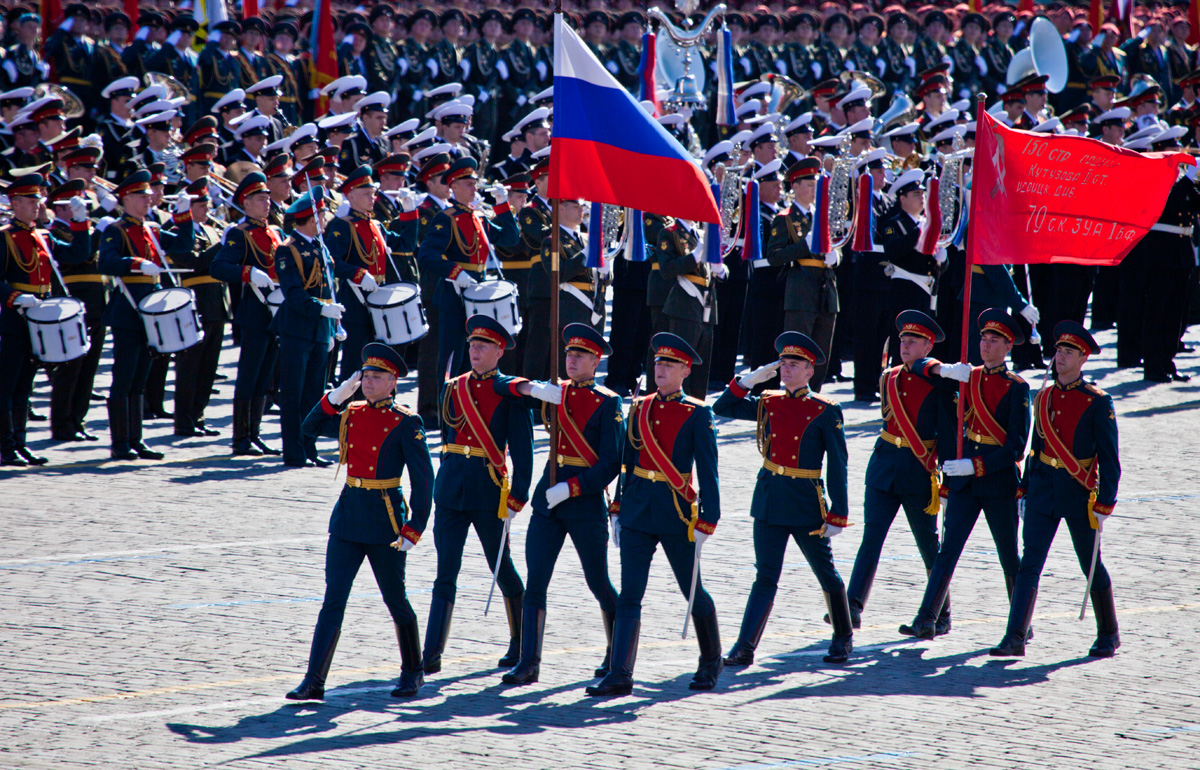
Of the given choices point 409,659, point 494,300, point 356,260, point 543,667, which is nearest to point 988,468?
point 543,667

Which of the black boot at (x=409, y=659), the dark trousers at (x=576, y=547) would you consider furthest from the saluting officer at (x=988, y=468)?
the black boot at (x=409, y=659)

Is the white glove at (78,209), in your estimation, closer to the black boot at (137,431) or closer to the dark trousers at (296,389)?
the black boot at (137,431)

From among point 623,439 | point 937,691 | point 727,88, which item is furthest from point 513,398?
point 727,88

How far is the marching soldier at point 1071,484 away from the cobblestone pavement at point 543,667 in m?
0.27

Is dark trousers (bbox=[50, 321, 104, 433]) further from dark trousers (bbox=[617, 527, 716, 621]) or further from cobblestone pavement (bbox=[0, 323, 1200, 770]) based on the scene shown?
dark trousers (bbox=[617, 527, 716, 621])

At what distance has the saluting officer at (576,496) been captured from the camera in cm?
841

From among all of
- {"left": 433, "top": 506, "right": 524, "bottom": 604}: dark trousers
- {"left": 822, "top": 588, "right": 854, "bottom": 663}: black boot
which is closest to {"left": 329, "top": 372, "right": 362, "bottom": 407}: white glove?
{"left": 433, "top": 506, "right": 524, "bottom": 604}: dark trousers

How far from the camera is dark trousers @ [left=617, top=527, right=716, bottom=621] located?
329 inches

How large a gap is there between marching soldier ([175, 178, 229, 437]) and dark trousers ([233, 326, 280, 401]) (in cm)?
76

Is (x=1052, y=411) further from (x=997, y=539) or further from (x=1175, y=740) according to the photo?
(x=1175, y=740)

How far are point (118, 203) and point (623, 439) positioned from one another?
25.4 feet

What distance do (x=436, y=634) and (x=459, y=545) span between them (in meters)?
0.47

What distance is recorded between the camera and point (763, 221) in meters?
17.0

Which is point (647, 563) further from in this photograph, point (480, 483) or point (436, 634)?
point (436, 634)
